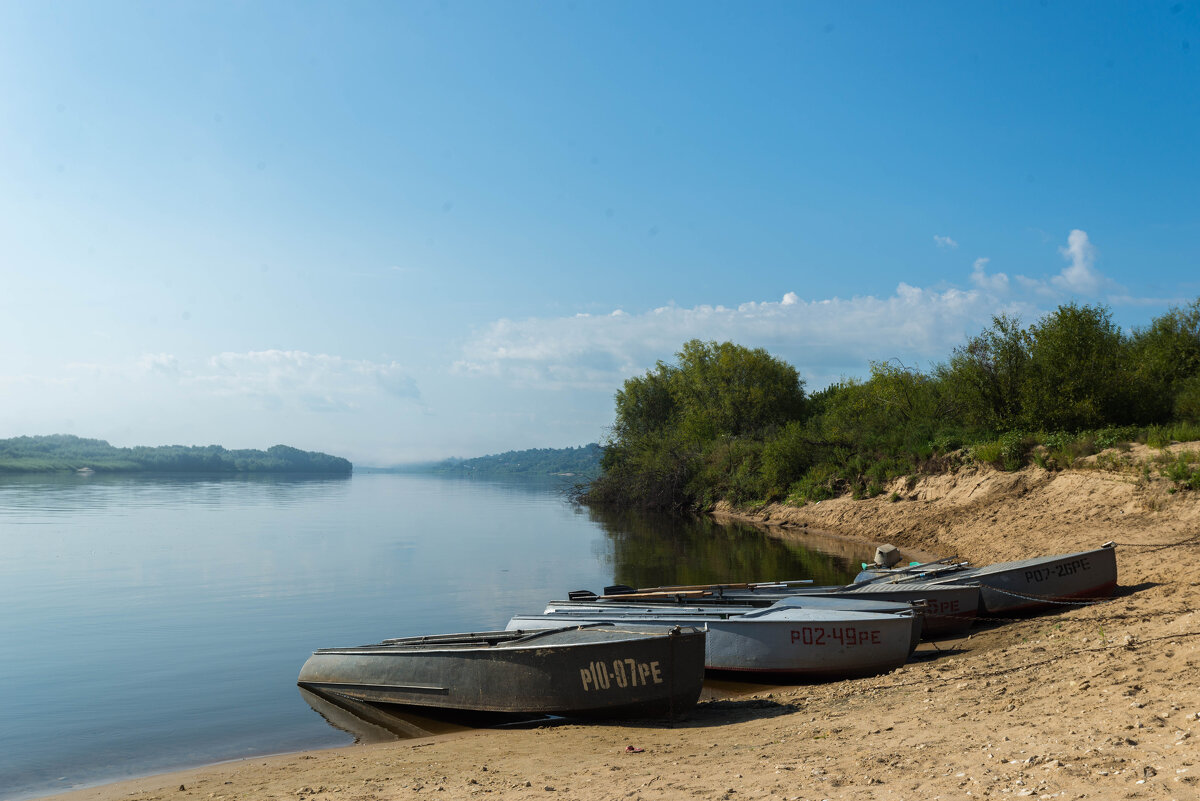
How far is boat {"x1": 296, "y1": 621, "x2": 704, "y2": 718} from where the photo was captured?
8.61 metres

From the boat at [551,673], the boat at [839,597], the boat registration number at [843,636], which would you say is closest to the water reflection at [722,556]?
the boat at [839,597]

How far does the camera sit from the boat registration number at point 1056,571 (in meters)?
13.4

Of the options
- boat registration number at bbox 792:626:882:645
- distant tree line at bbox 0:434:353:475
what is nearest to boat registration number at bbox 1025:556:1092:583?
boat registration number at bbox 792:626:882:645

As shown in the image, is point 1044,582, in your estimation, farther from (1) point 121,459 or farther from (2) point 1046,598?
(1) point 121,459

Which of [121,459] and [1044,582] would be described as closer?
[1044,582]

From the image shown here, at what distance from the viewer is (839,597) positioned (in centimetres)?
1270

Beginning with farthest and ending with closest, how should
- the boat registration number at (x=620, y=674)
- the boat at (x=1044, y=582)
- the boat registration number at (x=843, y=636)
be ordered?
the boat at (x=1044, y=582) < the boat registration number at (x=843, y=636) < the boat registration number at (x=620, y=674)

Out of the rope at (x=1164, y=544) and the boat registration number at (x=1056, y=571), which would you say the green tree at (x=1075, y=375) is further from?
the boat registration number at (x=1056, y=571)

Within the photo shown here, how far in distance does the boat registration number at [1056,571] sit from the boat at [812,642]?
12.7 ft

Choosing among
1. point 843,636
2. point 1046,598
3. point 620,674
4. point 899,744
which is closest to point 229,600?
point 620,674

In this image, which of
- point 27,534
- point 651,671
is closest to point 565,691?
point 651,671

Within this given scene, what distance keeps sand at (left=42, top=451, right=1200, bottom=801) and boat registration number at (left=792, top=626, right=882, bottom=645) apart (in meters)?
0.59

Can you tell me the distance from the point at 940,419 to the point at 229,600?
96.1 ft

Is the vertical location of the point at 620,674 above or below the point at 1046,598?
above
